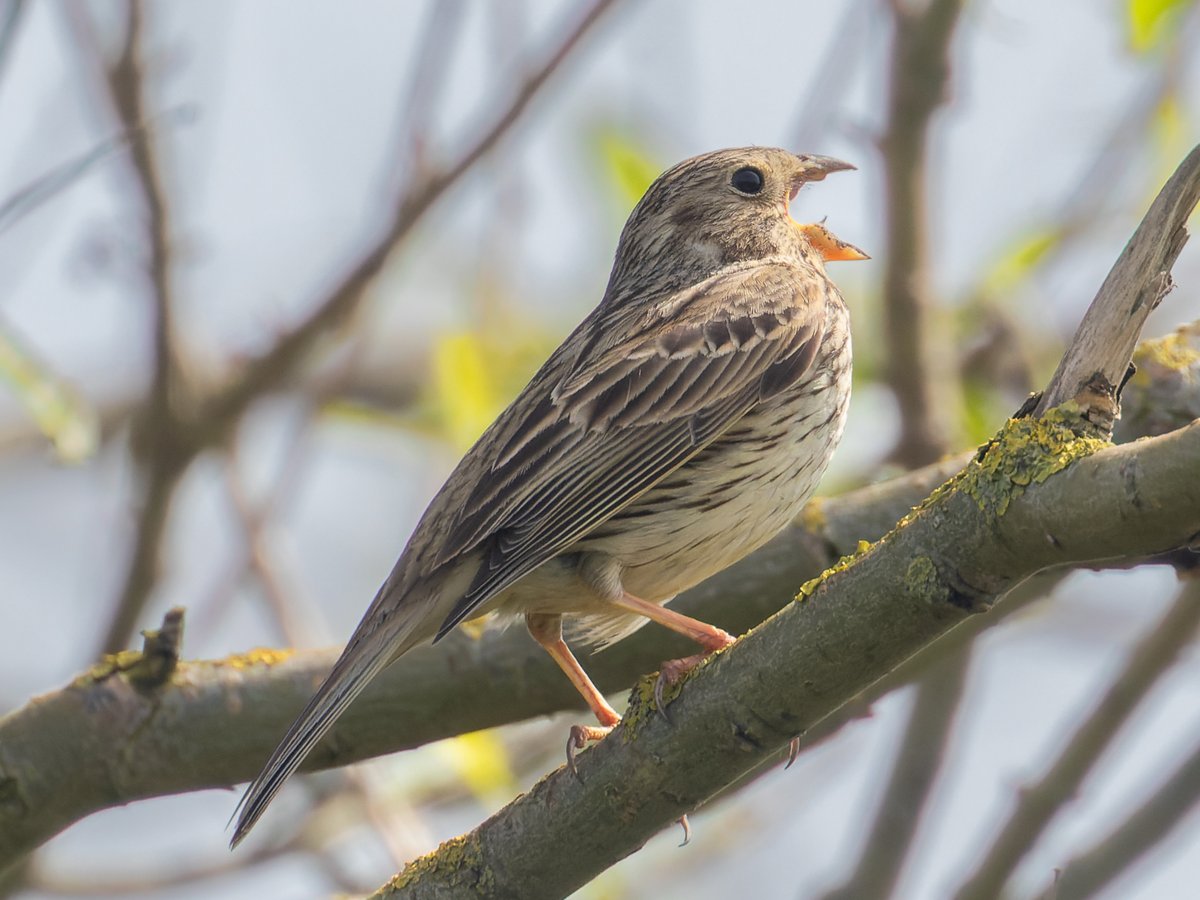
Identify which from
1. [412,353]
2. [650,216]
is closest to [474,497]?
[650,216]

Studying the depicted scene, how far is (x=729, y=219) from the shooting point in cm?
627

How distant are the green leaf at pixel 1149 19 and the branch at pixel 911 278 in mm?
955

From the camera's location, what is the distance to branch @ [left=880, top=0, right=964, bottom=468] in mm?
6266

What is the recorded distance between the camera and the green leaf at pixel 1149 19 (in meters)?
5.25

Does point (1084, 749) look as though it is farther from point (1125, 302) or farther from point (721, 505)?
point (1125, 302)

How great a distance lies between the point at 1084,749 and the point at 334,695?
258 cm

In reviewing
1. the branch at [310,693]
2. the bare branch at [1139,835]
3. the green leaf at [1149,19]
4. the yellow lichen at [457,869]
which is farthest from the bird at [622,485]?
the bare branch at [1139,835]

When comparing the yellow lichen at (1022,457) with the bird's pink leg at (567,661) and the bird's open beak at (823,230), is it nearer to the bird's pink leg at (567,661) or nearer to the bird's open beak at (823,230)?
the bird's pink leg at (567,661)

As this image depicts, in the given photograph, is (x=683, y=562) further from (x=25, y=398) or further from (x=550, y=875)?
(x=25, y=398)

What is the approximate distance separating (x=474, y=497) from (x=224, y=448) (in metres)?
1.99

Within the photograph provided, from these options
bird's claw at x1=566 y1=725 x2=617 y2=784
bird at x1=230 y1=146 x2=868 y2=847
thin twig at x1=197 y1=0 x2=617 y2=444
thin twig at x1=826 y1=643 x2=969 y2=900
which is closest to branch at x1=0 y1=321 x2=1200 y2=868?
bird at x1=230 y1=146 x2=868 y2=847

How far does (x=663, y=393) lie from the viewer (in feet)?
16.8

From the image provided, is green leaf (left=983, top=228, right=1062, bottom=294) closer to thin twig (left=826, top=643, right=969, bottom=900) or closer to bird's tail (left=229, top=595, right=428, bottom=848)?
thin twig (left=826, top=643, right=969, bottom=900)

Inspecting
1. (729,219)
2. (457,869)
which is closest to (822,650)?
(457,869)
